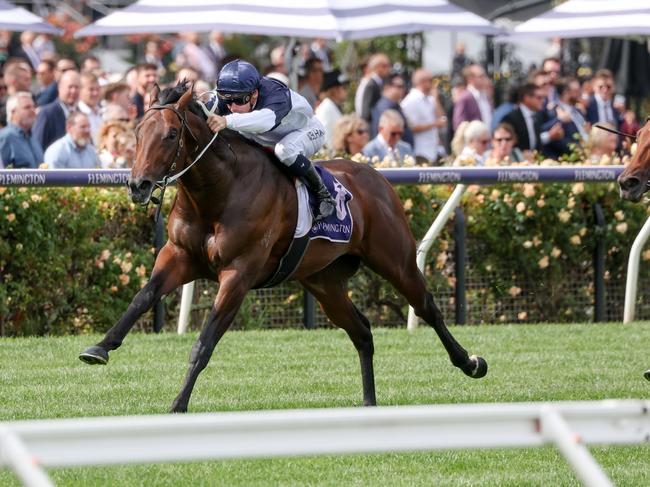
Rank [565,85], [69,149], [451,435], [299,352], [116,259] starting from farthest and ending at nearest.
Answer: [565,85], [69,149], [116,259], [299,352], [451,435]

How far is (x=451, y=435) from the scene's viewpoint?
127 inches

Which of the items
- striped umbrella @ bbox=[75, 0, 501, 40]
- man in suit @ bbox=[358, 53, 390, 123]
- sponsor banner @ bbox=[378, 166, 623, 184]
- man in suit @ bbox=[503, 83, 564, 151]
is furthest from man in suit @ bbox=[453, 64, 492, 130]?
sponsor banner @ bbox=[378, 166, 623, 184]

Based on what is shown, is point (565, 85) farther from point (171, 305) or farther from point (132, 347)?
point (132, 347)

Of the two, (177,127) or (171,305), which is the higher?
(177,127)

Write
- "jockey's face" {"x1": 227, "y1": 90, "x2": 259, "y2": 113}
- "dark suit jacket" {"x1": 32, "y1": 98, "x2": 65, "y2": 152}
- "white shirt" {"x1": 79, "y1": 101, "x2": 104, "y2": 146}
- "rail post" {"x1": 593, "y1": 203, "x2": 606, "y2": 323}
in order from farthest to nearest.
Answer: "white shirt" {"x1": 79, "y1": 101, "x2": 104, "y2": 146}
"dark suit jacket" {"x1": 32, "y1": 98, "x2": 65, "y2": 152}
"rail post" {"x1": 593, "y1": 203, "x2": 606, "y2": 323}
"jockey's face" {"x1": 227, "y1": 90, "x2": 259, "y2": 113}

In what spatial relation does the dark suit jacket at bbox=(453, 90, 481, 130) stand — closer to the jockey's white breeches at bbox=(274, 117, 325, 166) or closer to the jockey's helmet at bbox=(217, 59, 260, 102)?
the jockey's white breeches at bbox=(274, 117, 325, 166)

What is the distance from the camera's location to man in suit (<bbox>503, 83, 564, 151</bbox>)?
48.8ft

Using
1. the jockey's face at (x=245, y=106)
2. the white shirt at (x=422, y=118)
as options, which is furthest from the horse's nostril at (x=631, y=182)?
the white shirt at (x=422, y=118)

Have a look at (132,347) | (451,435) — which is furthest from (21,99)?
(451,435)

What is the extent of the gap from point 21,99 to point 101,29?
2551 millimetres

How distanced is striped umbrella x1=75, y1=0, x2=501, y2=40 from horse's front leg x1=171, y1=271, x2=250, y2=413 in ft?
22.6

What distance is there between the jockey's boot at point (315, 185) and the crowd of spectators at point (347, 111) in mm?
1904

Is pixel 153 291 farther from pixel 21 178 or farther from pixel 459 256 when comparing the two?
pixel 459 256

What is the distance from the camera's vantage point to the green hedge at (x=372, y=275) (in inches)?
384
